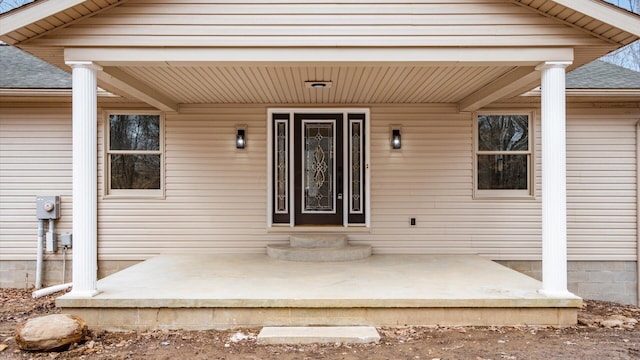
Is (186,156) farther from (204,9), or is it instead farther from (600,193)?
(600,193)

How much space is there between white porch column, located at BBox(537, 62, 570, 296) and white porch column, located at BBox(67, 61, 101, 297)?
449 cm

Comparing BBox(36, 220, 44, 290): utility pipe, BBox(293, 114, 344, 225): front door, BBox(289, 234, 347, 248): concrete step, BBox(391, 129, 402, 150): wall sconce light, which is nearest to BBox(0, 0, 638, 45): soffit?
BBox(391, 129, 402, 150): wall sconce light

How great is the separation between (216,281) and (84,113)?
221cm

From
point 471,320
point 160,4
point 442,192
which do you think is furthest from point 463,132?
point 160,4

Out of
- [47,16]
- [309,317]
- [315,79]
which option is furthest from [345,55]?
[47,16]

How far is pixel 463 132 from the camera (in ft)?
22.7

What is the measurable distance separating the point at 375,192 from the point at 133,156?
3759 mm

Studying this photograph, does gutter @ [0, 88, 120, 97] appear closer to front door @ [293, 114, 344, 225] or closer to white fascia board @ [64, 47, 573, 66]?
white fascia board @ [64, 47, 573, 66]

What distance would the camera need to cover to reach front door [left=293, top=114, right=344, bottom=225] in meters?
7.00

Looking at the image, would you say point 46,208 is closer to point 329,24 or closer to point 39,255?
point 39,255

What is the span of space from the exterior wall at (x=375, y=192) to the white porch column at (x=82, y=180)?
2482 mm

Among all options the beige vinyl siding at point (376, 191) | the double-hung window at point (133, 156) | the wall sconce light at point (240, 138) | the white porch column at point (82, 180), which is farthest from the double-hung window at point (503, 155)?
the white porch column at point (82, 180)

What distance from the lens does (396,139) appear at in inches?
270

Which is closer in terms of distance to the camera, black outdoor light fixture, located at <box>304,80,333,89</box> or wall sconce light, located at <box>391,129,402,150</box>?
black outdoor light fixture, located at <box>304,80,333,89</box>
